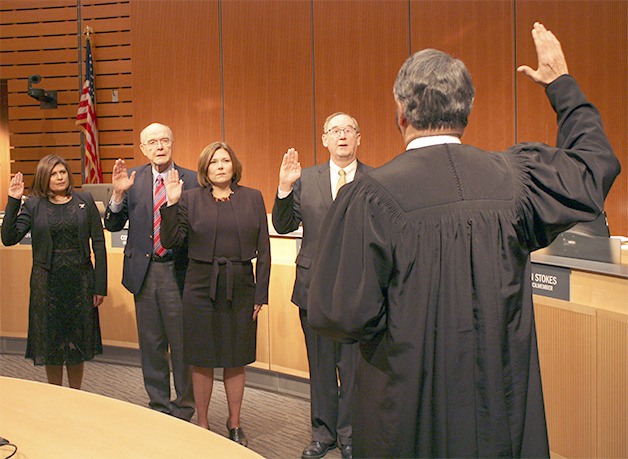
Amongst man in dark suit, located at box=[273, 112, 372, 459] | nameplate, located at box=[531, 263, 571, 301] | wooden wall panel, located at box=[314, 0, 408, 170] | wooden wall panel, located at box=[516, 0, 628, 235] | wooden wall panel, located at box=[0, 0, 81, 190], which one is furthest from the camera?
wooden wall panel, located at box=[0, 0, 81, 190]

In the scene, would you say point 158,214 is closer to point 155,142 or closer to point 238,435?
point 155,142

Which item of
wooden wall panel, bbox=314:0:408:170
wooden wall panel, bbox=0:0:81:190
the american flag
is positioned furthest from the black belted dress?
wooden wall panel, bbox=0:0:81:190

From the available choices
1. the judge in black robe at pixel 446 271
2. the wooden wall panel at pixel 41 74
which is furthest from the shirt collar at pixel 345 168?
the wooden wall panel at pixel 41 74

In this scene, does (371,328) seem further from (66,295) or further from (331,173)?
(66,295)

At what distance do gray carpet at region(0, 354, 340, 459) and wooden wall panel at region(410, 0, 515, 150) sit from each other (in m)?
3.69

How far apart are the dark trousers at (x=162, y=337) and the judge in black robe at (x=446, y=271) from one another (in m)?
2.22

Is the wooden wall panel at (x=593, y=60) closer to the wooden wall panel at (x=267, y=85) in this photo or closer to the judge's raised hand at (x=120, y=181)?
the wooden wall panel at (x=267, y=85)

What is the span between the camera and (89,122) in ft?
24.8

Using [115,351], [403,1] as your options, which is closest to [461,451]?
[115,351]

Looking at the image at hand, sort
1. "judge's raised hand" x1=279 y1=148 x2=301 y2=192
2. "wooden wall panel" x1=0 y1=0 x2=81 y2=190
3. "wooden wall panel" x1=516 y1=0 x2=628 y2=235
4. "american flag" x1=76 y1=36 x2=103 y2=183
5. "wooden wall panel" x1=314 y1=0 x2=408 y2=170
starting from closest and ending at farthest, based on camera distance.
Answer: "judge's raised hand" x1=279 y1=148 x2=301 y2=192
"wooden wall panel" x1=516 y1=0 x2=628 y2=235
"wooden wall panel" x1=314 y1=0 x2=408 y2=170
"american flag" x1=76 y1=36 x2=103 y2=183
"wooden wall panel" x1=0 y1=0 x2=81 y2=190

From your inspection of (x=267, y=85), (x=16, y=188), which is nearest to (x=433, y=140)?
(x=16, y=188)

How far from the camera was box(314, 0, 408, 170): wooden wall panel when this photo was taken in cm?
702

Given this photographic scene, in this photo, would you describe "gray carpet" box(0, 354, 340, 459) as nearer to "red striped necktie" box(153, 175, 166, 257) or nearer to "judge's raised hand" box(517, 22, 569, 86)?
"red striped necktie" box(153, 175, 166, 257)

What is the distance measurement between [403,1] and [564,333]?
16.3 ft
